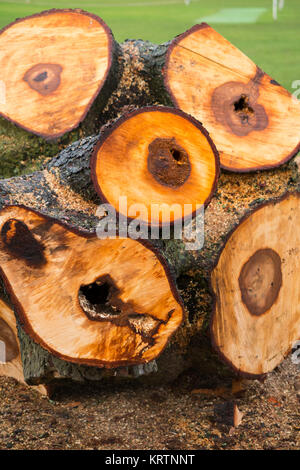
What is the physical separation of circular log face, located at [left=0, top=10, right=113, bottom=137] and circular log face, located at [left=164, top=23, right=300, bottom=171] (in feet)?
1.22

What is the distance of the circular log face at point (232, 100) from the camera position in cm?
221

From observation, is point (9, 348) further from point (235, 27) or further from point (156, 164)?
point (235, 27)

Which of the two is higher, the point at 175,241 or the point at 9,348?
the point at 175,241

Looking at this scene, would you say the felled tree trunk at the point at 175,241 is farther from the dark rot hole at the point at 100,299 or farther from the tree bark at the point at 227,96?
the tree bark at the point at 227,96

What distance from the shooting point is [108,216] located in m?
1.61

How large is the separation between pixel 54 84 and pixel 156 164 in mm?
1085

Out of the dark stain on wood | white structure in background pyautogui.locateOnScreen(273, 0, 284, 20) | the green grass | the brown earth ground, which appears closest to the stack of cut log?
the dark stain on wood

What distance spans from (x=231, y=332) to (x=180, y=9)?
3657 mm

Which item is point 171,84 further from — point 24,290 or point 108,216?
point 24,290

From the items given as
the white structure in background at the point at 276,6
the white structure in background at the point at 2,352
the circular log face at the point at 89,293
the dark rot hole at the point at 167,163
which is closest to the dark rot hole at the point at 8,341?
the white structure in background at the point at 2,352

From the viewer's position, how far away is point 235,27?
4.57 meters

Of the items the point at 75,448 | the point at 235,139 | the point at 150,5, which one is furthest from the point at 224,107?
the point at 150,5

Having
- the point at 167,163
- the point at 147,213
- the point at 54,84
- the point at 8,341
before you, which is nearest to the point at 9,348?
the point at 8,341

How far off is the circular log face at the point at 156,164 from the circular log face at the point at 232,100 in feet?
1.54
